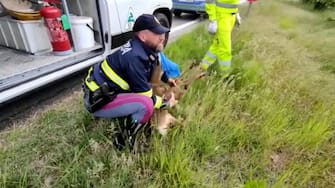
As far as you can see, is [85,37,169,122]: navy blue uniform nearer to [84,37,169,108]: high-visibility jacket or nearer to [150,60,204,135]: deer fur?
[84,37,169,108]: high-visibility jacket

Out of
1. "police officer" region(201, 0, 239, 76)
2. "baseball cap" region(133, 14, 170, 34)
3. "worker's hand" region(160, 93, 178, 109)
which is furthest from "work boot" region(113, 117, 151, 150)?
"police officer" region(201, 0, 239, 76)

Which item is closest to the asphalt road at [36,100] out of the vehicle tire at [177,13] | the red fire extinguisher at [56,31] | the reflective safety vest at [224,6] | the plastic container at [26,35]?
the red fire extinguisher at [56,31]

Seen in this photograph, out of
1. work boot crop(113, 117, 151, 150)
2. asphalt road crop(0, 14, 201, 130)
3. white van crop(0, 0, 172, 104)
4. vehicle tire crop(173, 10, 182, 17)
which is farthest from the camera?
vehicle tire crop(173, 10, 182, 17)

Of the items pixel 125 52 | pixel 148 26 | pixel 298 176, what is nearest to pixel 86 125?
pixel 125 52

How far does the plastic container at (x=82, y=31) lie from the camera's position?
3443 millimetres

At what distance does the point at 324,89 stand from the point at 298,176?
5.82 feet

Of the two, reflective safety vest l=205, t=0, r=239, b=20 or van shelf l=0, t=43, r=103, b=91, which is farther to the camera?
reflective safety vest l=205, t=0, r=239, b=20

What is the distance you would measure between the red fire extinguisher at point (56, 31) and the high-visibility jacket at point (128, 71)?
1.49 meters

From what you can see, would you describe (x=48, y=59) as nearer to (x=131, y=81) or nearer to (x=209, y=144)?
(x=131, y=81)

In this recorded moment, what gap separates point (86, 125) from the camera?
2.49m

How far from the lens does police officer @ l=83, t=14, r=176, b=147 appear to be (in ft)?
6.39

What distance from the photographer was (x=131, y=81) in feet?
6.49

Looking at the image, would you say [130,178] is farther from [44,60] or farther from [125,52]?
[44,60]

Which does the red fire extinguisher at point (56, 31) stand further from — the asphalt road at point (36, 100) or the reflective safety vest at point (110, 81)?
the reflective safety vest at point (110, 81)
